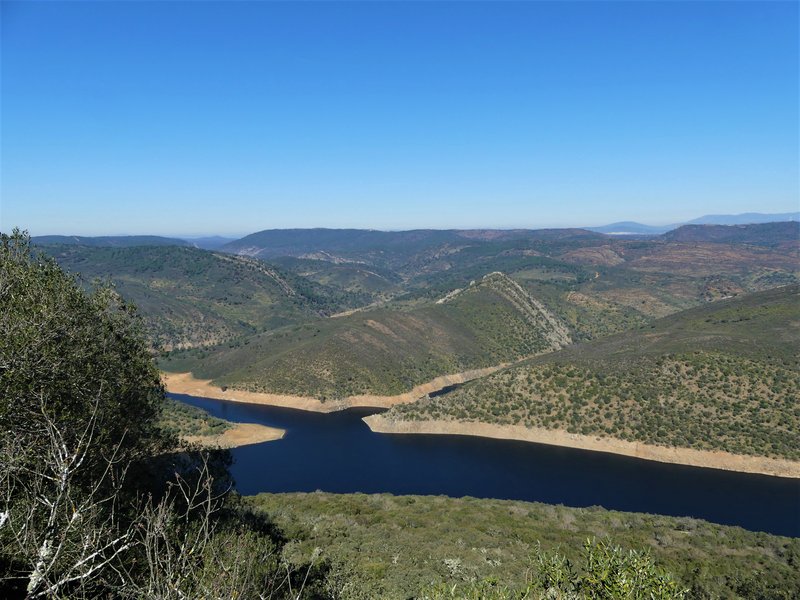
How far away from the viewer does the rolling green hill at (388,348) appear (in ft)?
368

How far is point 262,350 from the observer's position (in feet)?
435

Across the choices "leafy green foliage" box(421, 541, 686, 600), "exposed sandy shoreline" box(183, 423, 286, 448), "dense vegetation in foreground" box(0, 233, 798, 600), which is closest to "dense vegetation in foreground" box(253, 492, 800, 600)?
"dense vegetation in foreground" box(0, 233, 798, 600)

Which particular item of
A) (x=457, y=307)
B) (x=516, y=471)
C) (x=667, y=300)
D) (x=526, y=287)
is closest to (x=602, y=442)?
(x=516, y=471)

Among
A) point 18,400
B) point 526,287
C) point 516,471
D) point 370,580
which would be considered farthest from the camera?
point 526,287

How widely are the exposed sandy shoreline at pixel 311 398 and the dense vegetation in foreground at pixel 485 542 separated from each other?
58.0 m

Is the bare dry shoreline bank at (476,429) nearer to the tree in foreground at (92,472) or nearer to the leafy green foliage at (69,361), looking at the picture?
the leafy green foliage at (69,361)

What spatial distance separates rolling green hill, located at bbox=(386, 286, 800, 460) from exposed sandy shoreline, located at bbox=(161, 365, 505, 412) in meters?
13.8

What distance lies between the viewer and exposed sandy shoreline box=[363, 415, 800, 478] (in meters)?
64.1

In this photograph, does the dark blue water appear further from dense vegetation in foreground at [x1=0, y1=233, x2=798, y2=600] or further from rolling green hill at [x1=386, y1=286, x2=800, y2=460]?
dense vegetation in foreground at [x1=0, y1=233, x2=798, y2=600]

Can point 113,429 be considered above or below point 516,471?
above

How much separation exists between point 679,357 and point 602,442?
74.9 feet

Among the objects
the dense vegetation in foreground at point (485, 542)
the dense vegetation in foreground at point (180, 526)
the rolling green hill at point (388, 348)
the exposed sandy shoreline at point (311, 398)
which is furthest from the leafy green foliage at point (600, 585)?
the rolling green hill at point (388, 348)

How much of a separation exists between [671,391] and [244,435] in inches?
2845

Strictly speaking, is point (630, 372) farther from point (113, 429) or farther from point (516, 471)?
point (113, 429)
